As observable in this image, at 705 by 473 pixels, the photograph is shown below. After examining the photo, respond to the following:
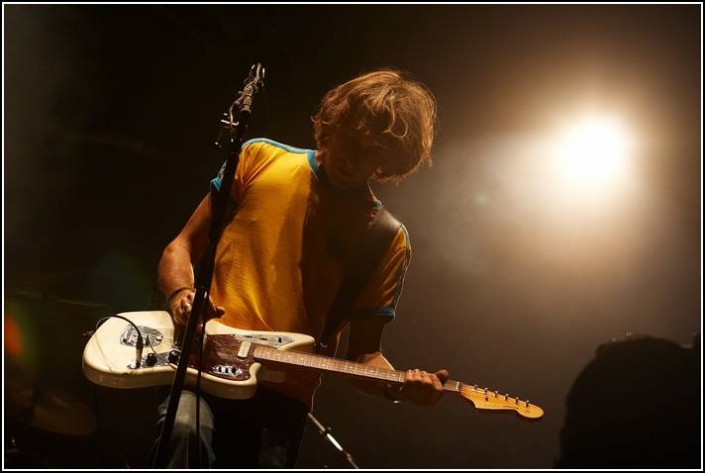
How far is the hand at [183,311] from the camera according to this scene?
1.68 m

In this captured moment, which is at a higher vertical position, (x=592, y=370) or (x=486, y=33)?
(x=486, y=33)

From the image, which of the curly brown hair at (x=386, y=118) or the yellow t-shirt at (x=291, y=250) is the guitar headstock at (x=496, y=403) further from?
the curly brown hair at (x=386, y=118)

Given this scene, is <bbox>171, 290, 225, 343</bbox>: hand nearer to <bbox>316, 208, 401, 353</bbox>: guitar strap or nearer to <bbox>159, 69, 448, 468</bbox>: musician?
<bbox>159, 69, 448, 468</bbox>: musician

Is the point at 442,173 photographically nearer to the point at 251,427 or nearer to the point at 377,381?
the point at 377,381

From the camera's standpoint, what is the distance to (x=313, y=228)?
2314 mm

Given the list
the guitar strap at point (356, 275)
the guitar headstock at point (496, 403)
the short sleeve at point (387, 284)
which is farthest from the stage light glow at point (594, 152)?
the guitar headstock at point (496, 403)

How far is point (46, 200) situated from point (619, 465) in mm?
3941

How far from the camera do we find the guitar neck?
1.93 metres

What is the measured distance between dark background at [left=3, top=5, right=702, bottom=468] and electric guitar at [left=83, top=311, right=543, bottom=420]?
1252 millimetres

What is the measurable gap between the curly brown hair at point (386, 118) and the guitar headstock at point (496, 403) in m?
1.08

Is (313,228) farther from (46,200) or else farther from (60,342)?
(46,200)

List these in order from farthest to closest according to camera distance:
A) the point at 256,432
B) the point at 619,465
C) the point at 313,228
Result: the point at 619,465 → the point at 313,228 → the point at 256,432

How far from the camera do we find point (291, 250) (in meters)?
2.25

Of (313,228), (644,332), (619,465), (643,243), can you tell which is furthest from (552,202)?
(313,228)
